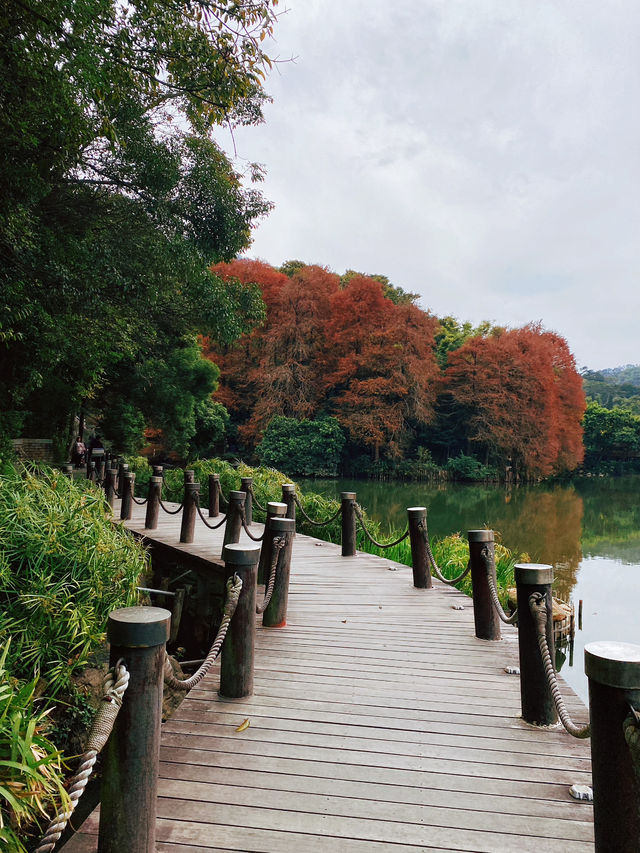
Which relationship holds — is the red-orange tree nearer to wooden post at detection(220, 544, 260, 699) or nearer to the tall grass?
the tall grass

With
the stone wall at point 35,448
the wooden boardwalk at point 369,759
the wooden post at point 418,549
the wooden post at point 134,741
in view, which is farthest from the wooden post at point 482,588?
the stone wall at point 35,448

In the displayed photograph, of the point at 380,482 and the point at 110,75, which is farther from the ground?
the point at 110,75

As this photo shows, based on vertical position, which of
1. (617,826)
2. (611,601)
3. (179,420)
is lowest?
(611,601)

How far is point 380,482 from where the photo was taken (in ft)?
97.8

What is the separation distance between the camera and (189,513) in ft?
27.1

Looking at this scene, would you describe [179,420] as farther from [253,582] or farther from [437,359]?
[437,359]

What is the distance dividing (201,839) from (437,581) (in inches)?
185

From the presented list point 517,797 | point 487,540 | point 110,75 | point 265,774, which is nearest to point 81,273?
point 110,75

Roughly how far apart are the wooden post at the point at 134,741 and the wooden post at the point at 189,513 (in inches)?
253

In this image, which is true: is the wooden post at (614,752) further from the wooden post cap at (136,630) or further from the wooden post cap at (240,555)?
the wooden post cap at (240,555)

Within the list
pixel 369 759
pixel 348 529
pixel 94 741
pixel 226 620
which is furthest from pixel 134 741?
pixel 348 529

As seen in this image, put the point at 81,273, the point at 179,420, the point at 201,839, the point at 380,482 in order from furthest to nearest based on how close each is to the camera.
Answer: the point at 380,482
the point at 179,420
the point at 81,273
the point at 201,839

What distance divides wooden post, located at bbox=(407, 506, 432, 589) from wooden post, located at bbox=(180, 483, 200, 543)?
354cm

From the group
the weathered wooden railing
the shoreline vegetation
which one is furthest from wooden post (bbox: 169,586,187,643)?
the shoreline vegetation
